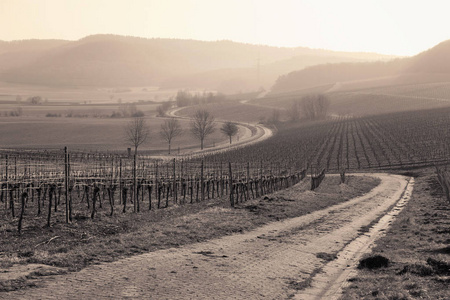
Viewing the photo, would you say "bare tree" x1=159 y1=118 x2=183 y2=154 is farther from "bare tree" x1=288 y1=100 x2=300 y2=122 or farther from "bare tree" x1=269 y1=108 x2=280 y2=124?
"bare tree" x1=288 y1=100 x2=300 y2=122

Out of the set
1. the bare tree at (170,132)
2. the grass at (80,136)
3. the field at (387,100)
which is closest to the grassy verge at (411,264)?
the grass at (80,136)

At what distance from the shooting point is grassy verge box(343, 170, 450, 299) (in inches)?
440

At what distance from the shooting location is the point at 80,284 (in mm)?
11070

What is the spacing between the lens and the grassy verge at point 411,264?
1118cm

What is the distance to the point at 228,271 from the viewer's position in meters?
13.1

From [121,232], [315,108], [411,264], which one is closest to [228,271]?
[411,264]

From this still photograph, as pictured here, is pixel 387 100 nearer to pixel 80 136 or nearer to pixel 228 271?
pixel 80 136

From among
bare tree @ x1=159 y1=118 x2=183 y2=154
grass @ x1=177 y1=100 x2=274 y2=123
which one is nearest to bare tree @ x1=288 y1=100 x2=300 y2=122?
grass @ x1=177 y1=100 x2=274 y2=123

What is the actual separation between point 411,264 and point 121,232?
9.42 m

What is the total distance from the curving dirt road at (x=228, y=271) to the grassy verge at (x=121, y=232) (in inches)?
25.5

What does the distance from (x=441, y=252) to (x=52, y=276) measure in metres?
10.5

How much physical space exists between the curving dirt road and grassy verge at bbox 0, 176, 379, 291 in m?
0.65

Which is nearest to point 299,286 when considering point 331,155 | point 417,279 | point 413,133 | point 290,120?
point 417,279

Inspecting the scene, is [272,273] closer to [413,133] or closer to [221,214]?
[221,214]
